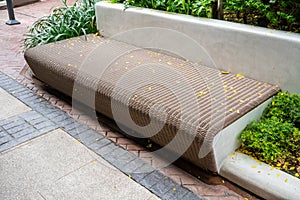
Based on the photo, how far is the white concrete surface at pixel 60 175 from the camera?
228cm

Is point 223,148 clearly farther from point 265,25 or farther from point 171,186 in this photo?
point 265,25

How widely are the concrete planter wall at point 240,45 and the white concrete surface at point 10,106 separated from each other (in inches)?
65.3

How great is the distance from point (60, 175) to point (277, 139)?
1760 mm

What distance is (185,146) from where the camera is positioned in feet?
7.79

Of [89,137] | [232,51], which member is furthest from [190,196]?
[232,51]

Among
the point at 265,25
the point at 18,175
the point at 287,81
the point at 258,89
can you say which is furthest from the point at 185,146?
the point at 265,25

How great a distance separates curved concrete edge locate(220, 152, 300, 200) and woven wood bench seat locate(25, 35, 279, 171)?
155 millimetres

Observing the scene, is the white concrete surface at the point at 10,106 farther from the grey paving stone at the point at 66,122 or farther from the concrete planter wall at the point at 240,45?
the concrete planter wall at the point at 240,45

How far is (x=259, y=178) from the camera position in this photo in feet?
7.30

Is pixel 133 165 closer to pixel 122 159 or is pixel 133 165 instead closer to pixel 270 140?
pixel 122 159

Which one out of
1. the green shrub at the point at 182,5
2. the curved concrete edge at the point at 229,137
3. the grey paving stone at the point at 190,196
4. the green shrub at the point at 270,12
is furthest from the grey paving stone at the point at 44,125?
the green shrub at the point at 270,12

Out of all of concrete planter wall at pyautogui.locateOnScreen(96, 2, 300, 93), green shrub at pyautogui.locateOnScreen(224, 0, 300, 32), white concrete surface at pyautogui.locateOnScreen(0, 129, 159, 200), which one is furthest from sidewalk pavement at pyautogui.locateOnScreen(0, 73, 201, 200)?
green shrub at pyautogui.locateOnScreen(224, 0, 300, 32)

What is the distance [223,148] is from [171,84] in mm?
804

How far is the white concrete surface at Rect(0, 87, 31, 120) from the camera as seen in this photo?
A: 340 cm
